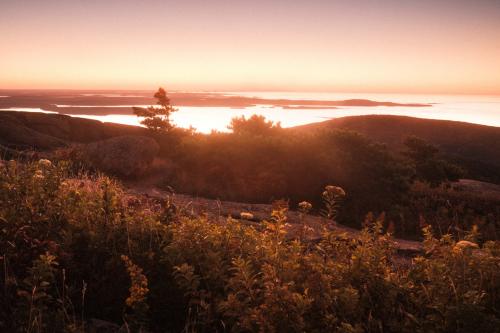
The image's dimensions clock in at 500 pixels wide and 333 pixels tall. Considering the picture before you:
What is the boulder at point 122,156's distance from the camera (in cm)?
1889

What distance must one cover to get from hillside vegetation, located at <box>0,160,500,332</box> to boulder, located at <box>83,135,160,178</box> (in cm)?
1336

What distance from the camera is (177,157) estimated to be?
21.1 metres

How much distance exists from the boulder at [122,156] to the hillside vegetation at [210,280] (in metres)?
13.4

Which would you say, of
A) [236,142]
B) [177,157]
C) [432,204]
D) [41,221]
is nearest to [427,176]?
[432,204]

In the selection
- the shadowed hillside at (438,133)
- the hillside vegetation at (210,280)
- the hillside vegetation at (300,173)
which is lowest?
the shadowed hillside at (438,133)

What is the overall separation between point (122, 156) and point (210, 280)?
16.2m

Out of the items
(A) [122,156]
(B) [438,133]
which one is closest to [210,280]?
(A) [122,156]

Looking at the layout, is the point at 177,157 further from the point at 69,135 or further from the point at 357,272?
the point at 357,272

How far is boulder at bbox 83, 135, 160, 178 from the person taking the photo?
18.9 m

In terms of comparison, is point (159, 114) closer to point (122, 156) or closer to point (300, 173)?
point (122, 156)

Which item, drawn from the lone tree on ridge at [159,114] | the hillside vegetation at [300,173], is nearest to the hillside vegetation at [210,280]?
the hillside vegetation at [300,173]

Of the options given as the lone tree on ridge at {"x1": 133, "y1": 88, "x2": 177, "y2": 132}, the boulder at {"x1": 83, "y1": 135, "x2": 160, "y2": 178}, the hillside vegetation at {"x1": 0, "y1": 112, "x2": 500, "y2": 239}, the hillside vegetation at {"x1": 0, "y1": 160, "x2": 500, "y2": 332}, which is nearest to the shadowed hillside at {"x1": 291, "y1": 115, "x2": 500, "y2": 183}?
the lone tree on ridge at {"x1": 133, "y1": 88, "x2": 177, "y2": 132}

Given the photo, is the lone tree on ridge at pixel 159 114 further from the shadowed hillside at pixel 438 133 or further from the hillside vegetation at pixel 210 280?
the shadowed hillside at pixel 438 133

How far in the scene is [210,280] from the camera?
4246 mm
